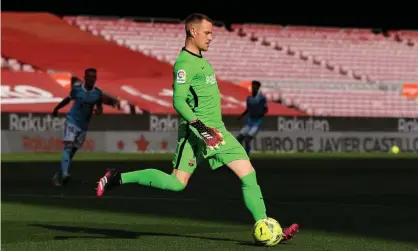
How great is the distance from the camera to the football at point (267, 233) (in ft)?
34.9

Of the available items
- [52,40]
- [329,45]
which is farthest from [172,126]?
[329,45]

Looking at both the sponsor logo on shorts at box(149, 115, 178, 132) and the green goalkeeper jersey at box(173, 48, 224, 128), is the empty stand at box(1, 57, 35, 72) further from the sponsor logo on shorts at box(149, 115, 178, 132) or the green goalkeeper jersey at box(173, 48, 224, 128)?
the green goalkeeper jersey at box(173, 48, 224, 128)

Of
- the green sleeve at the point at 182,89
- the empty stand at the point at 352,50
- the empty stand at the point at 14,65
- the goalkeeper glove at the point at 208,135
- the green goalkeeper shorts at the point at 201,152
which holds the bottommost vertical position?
the green goalkeeper shorts at the point at 201,152

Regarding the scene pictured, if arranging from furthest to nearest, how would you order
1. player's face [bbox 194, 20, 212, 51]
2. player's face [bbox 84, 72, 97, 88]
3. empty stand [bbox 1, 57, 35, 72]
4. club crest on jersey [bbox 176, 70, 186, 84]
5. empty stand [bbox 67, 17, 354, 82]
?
empty stand [bbox 67, 17, 354, 82] → empty stand [bbox 1, 57, 35, 72] → player's face [bbox 84, 72, 97, 88] → player's face [bbox 194, 20, 212, 51] → club crest on jersey [bbox 176, 70, 186, 84]

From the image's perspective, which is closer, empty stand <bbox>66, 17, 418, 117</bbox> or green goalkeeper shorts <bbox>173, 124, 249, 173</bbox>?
green goalkeeper shorts <bbox>173, 124, 249, 173</bbox>

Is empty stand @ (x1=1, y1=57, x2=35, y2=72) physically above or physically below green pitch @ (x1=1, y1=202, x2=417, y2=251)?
above

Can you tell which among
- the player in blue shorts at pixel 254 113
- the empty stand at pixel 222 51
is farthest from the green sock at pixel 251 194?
the empty stand at pixel 222 51

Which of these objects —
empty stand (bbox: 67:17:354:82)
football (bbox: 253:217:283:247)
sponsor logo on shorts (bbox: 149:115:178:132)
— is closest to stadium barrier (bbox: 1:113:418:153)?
sponsor logo on shorts (bbox: 149:115:178:132)

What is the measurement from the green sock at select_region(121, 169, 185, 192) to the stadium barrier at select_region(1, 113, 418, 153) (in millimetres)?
26419

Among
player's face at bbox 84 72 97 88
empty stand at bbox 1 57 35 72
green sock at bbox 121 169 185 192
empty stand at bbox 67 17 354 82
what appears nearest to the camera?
green sock at bbox 121 169 185 192

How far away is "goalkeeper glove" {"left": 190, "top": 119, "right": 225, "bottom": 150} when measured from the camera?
10.7 m

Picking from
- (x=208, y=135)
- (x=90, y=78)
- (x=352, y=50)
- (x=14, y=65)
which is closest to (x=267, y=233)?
(x=208, y=135)

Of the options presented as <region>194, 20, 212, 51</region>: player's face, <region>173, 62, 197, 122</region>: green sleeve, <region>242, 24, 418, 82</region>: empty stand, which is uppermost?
<region>242, 24, 418, 82</region>: empty stand

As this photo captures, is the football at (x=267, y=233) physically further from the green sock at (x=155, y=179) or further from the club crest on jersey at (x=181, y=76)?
the club crest on jersey at (x=181, y=76)
